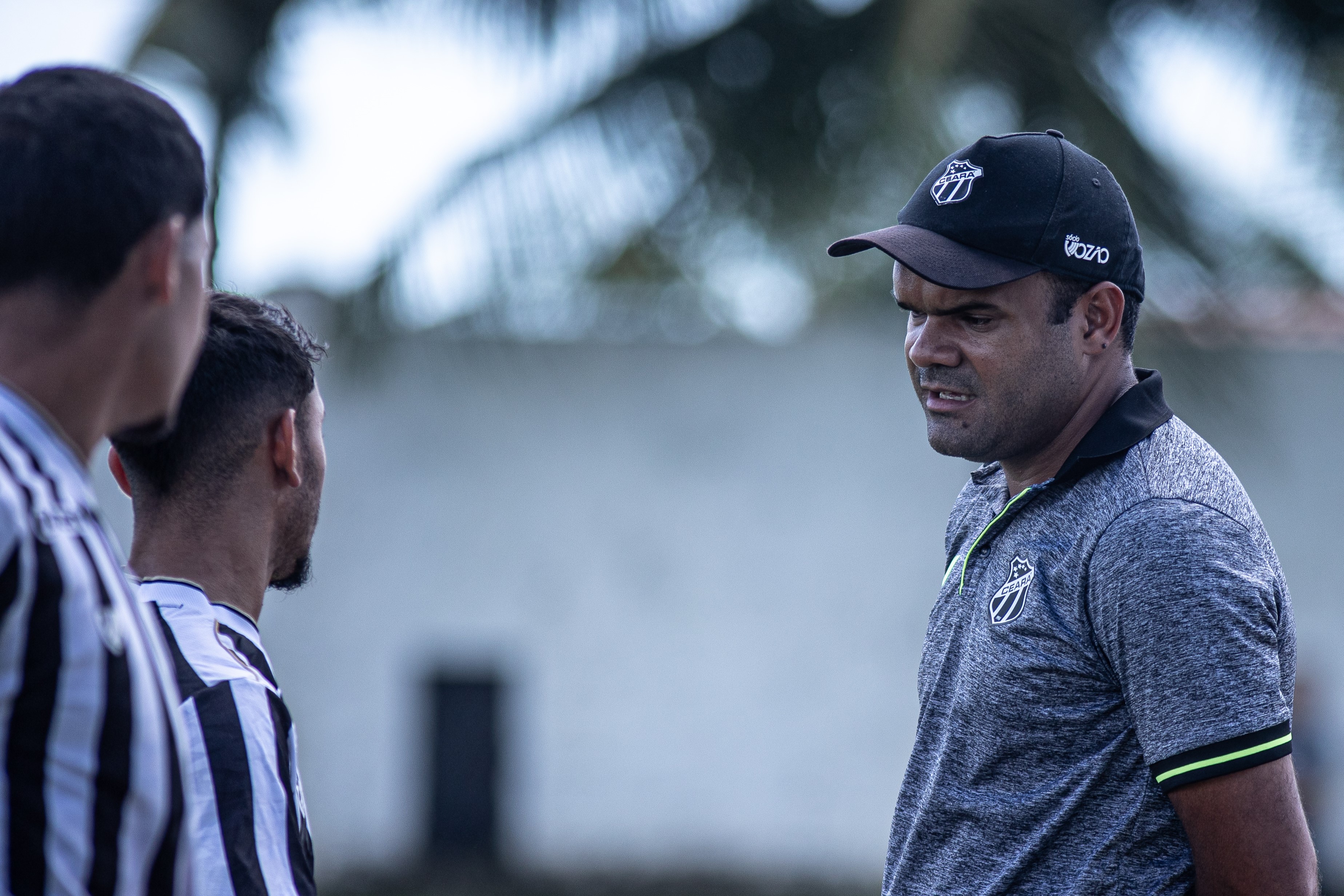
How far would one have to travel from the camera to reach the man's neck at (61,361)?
113 cm

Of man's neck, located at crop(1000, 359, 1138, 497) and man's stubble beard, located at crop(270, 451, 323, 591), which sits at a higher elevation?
man's neck, located at crop(1000, 359, 1138, 497)

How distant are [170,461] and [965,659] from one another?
122 centimetres

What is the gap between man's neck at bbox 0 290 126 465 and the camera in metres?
1.13

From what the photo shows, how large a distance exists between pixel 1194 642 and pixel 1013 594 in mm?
289

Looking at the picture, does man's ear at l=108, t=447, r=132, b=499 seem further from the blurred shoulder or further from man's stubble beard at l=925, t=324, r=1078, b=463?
the blurred shoulder

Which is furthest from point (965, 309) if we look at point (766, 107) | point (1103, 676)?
point (766, 107)

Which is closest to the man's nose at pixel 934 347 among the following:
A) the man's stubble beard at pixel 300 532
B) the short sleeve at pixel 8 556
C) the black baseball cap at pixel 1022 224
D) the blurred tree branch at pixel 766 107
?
the black baseball cap at pixel 1022 224

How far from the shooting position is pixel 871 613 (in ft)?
26.6

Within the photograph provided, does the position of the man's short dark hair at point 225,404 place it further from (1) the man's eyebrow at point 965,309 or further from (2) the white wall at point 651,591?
(2) the white wall at point 651,591

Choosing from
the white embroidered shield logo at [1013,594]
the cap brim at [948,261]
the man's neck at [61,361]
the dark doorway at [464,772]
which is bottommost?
the dark doorway at [464,772]

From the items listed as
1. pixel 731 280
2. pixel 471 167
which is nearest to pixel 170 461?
pixel 471 167

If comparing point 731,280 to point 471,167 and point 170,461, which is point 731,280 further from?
point 170,461

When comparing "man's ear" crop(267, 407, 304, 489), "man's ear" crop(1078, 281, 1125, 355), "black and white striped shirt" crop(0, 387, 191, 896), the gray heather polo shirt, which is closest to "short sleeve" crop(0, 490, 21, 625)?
"black and white striped shirt" crop(0, 387, 191, 896)

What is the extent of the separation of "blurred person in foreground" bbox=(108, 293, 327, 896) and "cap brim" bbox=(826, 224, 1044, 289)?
97 cm
